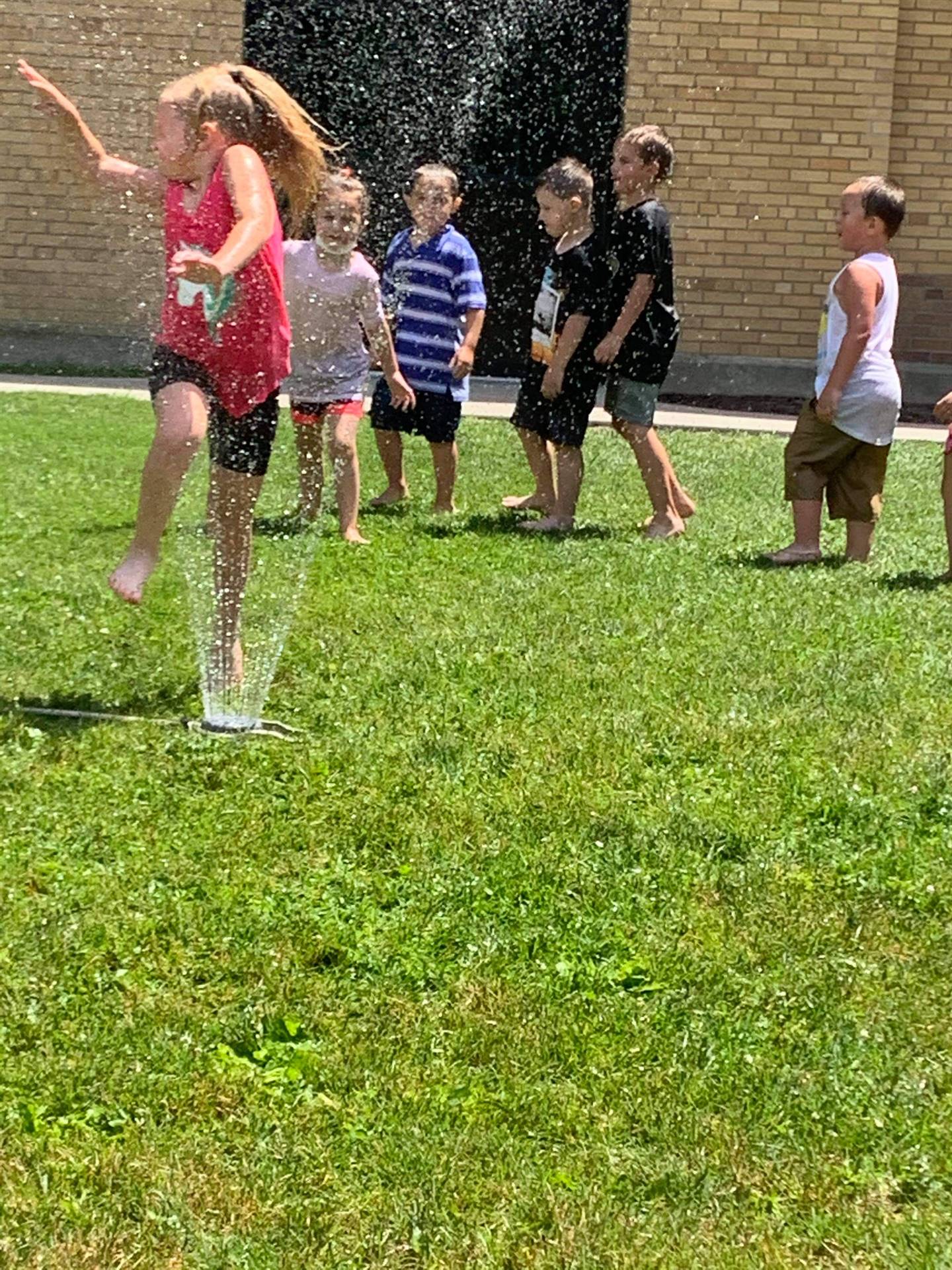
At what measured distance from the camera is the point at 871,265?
7.00 m

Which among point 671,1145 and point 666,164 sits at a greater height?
point 666,164

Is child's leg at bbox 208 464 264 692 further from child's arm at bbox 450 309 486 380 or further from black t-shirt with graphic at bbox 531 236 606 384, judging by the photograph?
child's arm at bbox 450 309 486 380

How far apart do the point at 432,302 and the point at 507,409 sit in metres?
5.07

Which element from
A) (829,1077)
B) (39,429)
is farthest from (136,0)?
(829,1077)

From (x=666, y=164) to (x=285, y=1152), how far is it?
578cm

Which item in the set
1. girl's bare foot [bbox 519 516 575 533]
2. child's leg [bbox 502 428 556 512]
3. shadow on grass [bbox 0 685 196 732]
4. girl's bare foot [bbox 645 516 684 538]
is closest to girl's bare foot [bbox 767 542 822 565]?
girl's bare foot [bbox 645 516 684 538]

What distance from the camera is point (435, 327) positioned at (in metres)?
8.13

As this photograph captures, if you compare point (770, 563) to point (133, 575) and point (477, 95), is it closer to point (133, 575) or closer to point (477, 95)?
point (133, 575)

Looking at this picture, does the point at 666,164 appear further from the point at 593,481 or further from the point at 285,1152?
the point at 285,1152

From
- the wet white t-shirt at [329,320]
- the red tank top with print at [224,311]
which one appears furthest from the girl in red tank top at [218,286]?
the wet white t-shirt at [329,320]

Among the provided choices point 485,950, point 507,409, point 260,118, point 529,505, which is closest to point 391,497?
point 529,505

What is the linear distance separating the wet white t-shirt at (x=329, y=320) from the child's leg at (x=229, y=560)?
265 cm

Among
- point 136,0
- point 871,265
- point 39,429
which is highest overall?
point 136,0

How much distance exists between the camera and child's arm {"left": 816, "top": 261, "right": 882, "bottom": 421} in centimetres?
692
